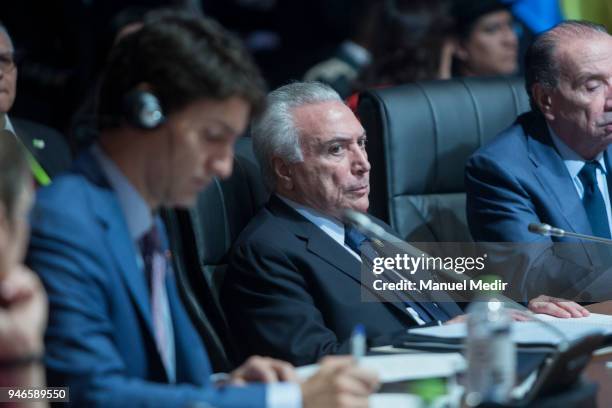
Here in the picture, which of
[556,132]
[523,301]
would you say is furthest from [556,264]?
[556,132]

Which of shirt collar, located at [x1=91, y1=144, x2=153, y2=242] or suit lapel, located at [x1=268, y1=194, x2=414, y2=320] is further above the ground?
shirt collar, located at [x1=91, y1=144, x2=153, y2=242]

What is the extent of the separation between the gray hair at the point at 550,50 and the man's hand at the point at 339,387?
6.50 feet

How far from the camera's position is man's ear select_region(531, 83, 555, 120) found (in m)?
3.62

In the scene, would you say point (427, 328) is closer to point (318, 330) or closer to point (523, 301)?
point (318, 330)

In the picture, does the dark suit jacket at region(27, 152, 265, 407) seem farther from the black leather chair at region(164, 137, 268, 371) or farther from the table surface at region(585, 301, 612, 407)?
the black leather chair at region(164, 137, 268, 371)

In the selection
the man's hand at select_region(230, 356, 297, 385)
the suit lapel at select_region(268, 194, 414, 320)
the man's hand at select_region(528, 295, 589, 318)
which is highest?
the suit lapel at select_region(268, 194, 414, 320)

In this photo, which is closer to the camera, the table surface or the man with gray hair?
the table surface

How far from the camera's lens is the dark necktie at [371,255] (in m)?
3.03

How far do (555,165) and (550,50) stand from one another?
0.37 metres

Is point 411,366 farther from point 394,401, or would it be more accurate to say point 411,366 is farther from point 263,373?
point 263,373

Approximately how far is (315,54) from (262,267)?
120 inches

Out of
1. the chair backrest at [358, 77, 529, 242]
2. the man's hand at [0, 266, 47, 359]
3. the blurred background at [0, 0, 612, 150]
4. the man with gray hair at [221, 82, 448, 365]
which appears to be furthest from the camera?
the blurred background at [0, 0, 612, 150]

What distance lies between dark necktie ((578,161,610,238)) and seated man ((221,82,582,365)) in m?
0.62

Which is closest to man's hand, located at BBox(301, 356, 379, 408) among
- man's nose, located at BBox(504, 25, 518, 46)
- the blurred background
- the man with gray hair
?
the man with gray hair
